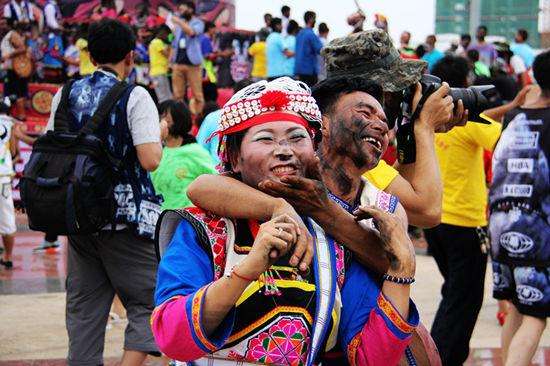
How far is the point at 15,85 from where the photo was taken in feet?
59.9

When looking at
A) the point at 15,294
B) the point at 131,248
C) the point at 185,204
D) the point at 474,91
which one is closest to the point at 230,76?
the point at 15,294

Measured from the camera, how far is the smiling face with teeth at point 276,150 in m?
2.29

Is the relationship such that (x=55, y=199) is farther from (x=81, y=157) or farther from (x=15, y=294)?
(x=15, y=294)

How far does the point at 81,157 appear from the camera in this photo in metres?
4.55

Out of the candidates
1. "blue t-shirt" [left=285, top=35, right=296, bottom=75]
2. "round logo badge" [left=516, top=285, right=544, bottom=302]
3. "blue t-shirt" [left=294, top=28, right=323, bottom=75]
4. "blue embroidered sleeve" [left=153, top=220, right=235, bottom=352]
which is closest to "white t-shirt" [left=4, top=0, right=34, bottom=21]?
"blue t-shirt" [left=285, top=35, right=296, bottom=75]

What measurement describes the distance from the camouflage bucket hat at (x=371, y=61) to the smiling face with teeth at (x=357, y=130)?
0.34 meters

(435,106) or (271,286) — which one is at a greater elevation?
(435,106)

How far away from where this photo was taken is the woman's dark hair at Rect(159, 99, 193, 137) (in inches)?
261

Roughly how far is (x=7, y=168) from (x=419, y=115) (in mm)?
7305

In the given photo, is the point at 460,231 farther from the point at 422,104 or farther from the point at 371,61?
the point at 371,61

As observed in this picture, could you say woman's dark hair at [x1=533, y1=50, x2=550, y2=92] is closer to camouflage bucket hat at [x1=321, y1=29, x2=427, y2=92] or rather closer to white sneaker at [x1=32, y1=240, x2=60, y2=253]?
camouflage bucket hat at [x1=321, y1=29, x2=427, y2=92]

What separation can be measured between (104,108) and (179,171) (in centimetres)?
177

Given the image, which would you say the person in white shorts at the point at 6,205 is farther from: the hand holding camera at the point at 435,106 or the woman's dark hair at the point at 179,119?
the hand holding camera at the point at 435,106

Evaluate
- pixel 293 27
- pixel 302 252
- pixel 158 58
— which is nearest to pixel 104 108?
pixel 302 252
